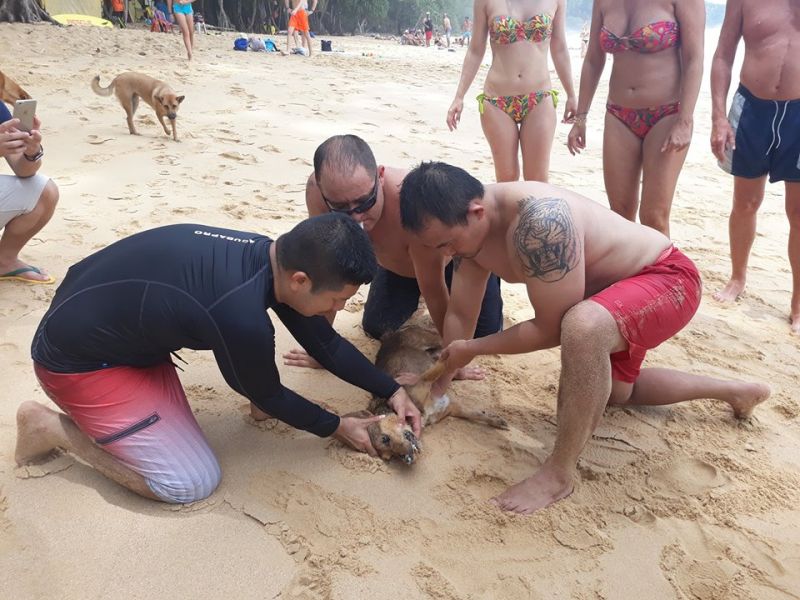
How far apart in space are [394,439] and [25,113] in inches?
104

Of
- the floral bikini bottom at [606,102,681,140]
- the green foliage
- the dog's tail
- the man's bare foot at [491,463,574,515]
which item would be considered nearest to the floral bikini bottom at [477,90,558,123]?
the floral bikini bottom at [606,102,681,140]

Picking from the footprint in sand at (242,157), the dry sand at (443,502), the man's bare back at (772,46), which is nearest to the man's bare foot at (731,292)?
the dry sand at (443,502)

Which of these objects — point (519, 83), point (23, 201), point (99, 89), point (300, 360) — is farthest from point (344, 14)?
point (300, 360)

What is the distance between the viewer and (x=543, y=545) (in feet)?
6.70

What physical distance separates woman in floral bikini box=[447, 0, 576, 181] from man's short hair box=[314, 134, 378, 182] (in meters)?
1.82

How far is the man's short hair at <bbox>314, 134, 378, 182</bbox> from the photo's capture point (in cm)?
240

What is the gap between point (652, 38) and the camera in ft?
10.5

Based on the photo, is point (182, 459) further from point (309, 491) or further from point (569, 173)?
point (569, 173)

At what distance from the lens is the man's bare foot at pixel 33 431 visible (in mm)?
2168

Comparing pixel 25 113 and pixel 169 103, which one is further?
pixel 169 103

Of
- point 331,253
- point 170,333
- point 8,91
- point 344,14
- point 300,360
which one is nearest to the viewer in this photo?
point 331,253

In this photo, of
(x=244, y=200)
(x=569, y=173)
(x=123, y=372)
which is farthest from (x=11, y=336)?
(x=569, y=173)

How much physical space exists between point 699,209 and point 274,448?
16.9 feet

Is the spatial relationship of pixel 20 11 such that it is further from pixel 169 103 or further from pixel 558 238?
pixel 558 238
